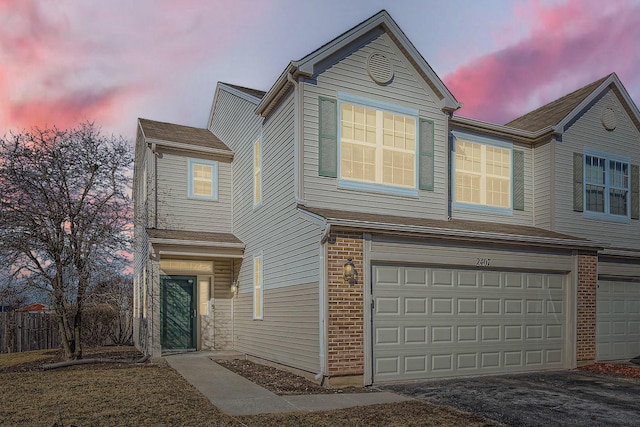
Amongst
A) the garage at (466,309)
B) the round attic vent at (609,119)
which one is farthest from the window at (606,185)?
the garage at (466,309)

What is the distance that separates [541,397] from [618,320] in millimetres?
6949

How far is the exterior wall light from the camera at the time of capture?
10.2 meters

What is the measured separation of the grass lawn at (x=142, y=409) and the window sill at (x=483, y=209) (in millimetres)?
6634

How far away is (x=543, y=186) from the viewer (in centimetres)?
1534

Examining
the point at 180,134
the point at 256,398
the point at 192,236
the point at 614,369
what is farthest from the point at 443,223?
the point at 180,134

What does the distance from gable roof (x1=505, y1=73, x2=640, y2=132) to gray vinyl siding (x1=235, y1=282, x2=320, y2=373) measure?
877cm

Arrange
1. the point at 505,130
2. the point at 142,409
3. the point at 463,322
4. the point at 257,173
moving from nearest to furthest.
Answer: the point at 142,409, the point at 463,322, the point at 257,173, the point at 505,130

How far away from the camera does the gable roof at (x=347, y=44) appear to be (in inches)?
464

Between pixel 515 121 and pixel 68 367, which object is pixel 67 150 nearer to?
pixel 68 367

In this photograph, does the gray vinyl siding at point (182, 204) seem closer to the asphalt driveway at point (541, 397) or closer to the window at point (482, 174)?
the window at point (482, 174)

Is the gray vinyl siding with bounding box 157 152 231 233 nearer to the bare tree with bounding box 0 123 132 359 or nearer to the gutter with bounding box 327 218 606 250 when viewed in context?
the bare tree with bounding box 0 123 132 359

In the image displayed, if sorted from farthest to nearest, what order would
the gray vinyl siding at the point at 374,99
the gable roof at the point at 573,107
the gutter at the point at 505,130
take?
the gable roof at the point at 573,107
the gutter at the point at 505,130
the gray vinyl siding at the point at 374,99

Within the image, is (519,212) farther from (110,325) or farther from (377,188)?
(110,325)

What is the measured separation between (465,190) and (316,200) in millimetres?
4738
